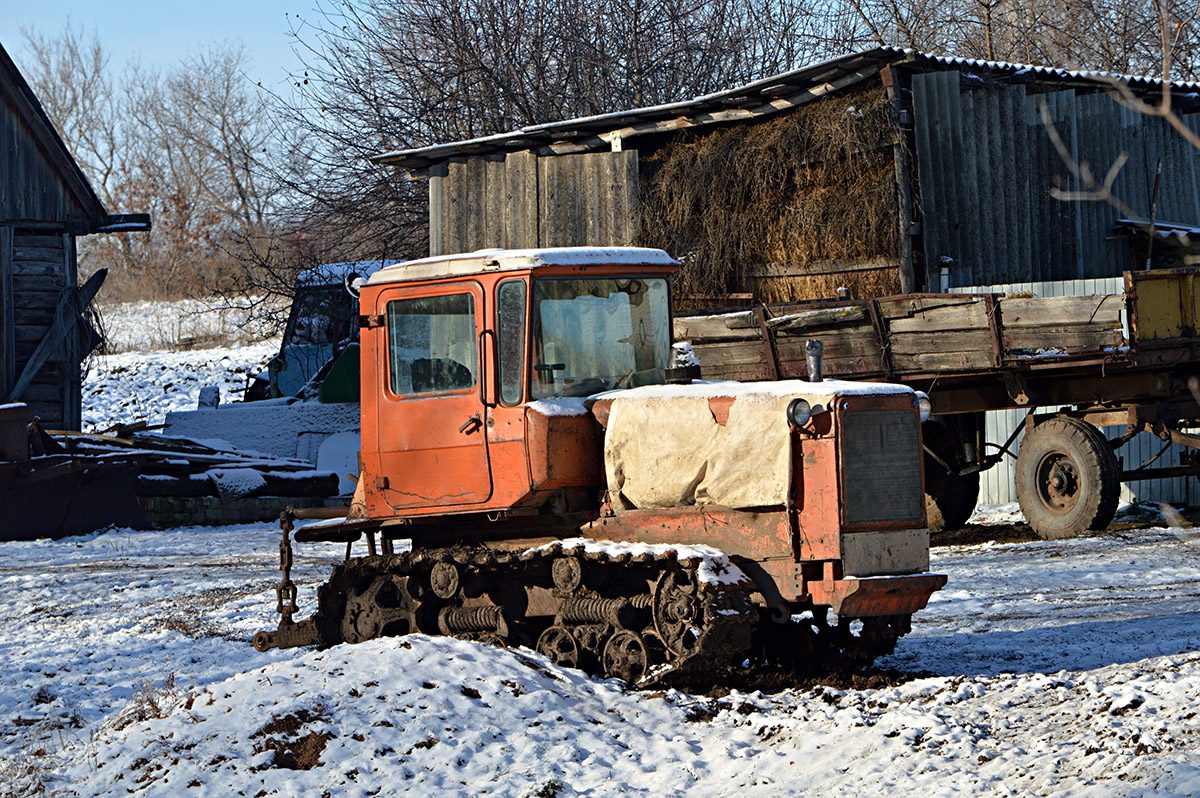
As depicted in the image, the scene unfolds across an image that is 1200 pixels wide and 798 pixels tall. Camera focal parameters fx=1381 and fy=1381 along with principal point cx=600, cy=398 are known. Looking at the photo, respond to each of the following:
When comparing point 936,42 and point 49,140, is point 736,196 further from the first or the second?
point 936,42

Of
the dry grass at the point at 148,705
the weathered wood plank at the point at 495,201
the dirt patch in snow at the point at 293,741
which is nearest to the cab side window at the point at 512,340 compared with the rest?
the dirt patch in snow at the point at 293,741

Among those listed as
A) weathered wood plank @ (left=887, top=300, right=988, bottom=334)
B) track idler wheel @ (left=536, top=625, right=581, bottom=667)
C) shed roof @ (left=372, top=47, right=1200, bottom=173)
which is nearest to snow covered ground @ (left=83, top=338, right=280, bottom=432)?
shed roof @ (left=372, top=47, right=1200, bottom=173)

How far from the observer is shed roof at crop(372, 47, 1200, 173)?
15.4 meters

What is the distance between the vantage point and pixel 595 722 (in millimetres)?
6758

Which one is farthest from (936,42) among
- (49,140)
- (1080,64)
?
(49,140)

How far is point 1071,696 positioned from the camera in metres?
6.78

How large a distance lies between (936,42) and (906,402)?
2373 cm

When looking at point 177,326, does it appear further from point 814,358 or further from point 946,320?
point 814,358


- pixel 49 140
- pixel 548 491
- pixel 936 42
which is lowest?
pixel 548 491

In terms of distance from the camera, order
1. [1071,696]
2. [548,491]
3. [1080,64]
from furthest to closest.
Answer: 1. [1080,64]
2. [548,491]
3. [1071,696]

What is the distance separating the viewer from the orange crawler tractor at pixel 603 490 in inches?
284

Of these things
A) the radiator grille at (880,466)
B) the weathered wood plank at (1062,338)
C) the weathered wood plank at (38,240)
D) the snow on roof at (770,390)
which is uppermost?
the weathered wood plank at (38,240)

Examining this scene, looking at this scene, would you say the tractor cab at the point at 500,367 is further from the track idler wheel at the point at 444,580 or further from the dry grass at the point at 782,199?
the dry grass at the point at 782,199

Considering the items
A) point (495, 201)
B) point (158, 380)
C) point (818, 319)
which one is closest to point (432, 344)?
point (818, 319)
